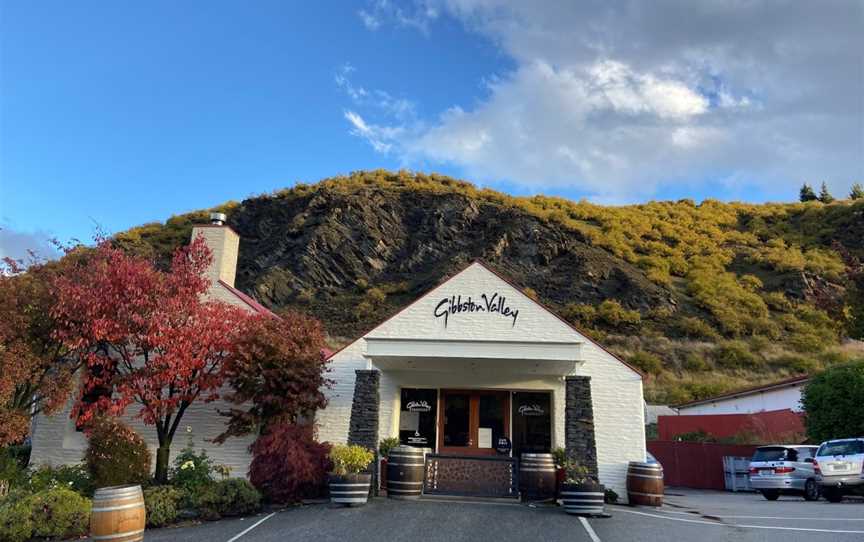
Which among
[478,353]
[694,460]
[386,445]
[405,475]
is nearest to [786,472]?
[694,460]

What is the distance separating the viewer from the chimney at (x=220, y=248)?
18.0 m

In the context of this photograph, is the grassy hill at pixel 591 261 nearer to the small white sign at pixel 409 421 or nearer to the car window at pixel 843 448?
the car window at pixel 843 448

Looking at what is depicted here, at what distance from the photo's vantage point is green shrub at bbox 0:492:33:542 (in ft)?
33.7

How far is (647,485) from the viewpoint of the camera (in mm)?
13977

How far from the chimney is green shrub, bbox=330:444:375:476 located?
7.33 metres

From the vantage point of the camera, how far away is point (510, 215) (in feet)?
170

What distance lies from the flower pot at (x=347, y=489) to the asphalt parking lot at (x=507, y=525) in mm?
208

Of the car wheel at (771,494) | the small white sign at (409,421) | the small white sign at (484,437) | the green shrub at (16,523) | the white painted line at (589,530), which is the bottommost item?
the green shrub at (16,523)

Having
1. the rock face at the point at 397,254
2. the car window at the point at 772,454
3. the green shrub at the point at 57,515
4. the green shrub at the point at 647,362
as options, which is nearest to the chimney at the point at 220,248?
the green shrub at the point at 57,515

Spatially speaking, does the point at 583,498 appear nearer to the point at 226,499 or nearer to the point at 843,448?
the point at 226,499

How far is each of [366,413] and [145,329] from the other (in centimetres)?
533

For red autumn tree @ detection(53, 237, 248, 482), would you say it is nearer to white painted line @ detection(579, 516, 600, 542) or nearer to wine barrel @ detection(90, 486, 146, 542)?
wine barrel @ detection(90, 486, 146, 542)

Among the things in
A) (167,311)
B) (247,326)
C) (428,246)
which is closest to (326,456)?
(247,326)

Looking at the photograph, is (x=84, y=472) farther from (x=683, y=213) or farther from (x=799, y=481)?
(x=683, y=213)
